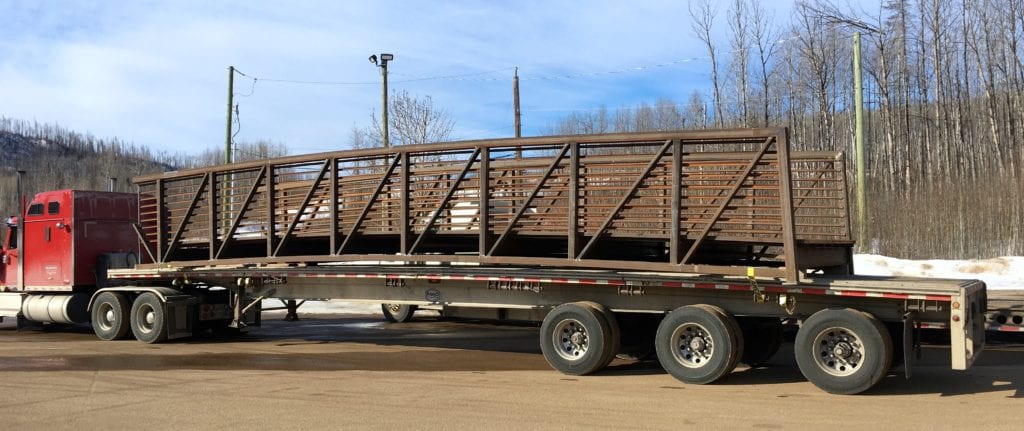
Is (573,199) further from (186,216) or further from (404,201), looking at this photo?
(186,216)

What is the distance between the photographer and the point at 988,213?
74.8ft

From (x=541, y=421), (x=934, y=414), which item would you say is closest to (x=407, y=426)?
(x=541, y=421)

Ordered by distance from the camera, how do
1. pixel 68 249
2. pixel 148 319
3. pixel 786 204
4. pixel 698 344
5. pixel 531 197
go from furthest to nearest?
pixel 68 249, pixel 148 319, pixel 531 197, pixel 698 344, pixel 786 204

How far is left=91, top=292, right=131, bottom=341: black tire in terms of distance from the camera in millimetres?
13328

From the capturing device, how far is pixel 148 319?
13156 millimetres

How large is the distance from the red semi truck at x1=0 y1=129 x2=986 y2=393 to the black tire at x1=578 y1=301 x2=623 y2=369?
0.09 ft

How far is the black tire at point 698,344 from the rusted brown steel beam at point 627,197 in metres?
1.22

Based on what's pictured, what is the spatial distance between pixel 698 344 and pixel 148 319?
9.13 m

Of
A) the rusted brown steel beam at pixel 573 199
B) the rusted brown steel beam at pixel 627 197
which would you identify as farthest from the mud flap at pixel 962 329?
the rusted brown steel beam at pixel 573 199

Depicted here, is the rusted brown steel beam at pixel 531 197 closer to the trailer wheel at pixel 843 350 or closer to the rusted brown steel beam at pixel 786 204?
the rusted brown steel beam at pixel 786 204

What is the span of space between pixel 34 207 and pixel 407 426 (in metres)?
11.4

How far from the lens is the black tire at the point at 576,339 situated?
9133 mm

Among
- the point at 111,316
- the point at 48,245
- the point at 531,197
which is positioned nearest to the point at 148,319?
the point at 111,316

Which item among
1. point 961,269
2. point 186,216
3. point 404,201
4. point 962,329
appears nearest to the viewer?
point 962,329
